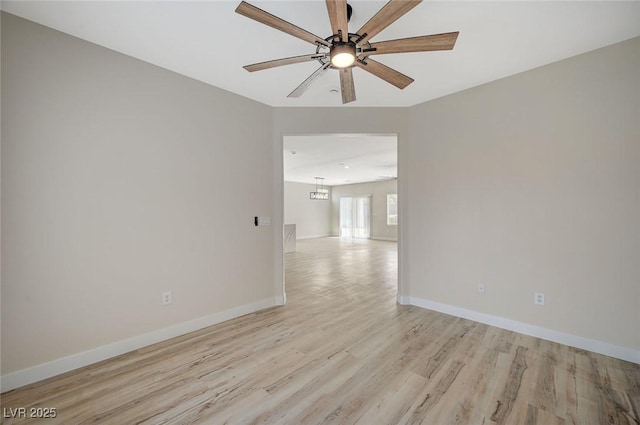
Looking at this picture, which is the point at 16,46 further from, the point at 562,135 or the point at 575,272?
the point at 575,272

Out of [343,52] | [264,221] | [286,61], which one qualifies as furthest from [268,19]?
[264,221]

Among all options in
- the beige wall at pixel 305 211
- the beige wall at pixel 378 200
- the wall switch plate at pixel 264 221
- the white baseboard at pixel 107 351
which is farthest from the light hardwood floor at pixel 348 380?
Result: the beige wall at pixel 305 211

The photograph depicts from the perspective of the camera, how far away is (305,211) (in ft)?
40.7

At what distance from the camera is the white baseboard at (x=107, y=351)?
190 centimetres

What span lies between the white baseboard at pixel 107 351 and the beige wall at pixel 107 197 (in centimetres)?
5

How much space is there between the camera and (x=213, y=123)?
2.98 metres

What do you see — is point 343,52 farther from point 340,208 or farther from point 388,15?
point 340,208

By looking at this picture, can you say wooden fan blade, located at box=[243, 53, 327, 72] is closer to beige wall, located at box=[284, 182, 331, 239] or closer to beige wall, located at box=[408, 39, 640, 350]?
beige wall, located at box=[408, 39, 640, 350]

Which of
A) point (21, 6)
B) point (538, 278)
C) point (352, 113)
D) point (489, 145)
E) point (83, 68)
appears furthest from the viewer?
point (352, 113)

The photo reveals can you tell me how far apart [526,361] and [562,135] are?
208 cm

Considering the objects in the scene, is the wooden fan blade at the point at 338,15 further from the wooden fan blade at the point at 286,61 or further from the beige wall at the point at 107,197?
the beige wall at the point at 107,197

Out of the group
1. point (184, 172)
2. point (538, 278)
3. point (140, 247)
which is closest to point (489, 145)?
point (538, 278)

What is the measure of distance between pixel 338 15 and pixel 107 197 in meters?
2.31

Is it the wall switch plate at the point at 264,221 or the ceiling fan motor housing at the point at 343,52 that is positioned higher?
the ceiling fan motor housing at the point at 343,52
